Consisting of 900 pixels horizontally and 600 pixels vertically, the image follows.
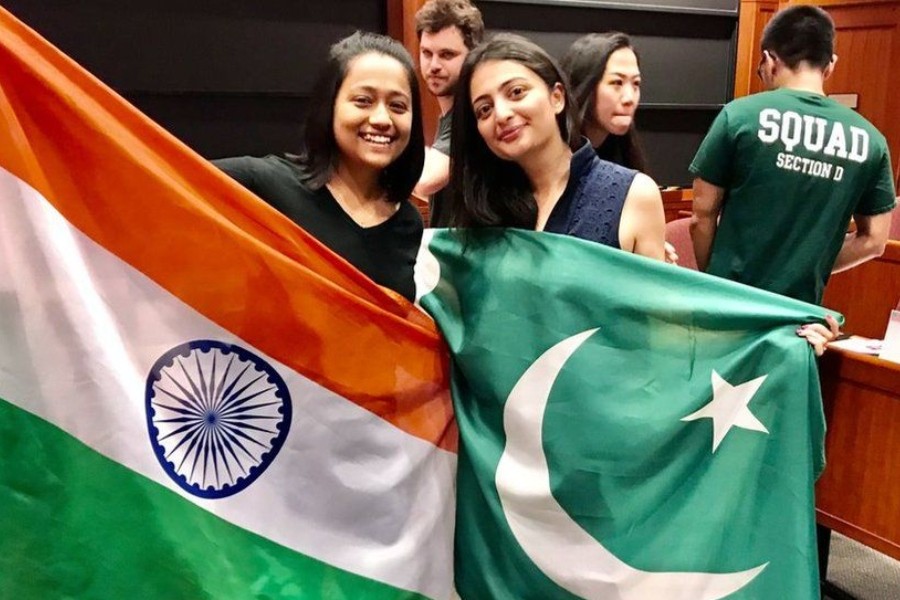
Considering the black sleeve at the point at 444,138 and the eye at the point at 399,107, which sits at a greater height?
the black sleeve at the point at 444,138

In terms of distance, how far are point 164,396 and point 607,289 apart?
2.51ft

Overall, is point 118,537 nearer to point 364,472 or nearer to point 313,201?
point 364,472

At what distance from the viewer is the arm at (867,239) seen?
216 cm

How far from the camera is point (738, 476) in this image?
1.36 meters

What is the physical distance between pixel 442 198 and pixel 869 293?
1642mm

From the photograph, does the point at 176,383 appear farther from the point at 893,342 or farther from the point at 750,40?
the point at 750,40

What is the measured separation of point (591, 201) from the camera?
59.8 inches

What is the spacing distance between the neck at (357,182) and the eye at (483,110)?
0.73 ft

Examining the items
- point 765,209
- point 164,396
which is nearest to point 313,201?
point 164,396

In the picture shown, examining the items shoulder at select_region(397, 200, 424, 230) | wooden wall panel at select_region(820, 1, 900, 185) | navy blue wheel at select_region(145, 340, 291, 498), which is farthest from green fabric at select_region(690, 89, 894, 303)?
wooden wall panel at select_region(820, 1, 900, 185)

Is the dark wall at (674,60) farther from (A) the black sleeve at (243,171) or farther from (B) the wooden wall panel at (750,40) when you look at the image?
(A) the black sleeve at (243,171)

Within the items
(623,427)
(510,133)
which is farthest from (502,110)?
(623,427)

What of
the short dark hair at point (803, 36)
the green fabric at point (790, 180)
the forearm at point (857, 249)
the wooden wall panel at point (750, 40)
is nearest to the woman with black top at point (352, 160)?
the green fabric at point (790, 180)

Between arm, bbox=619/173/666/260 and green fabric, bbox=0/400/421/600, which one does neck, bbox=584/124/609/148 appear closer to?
arm, bbox=619/173/666/260
